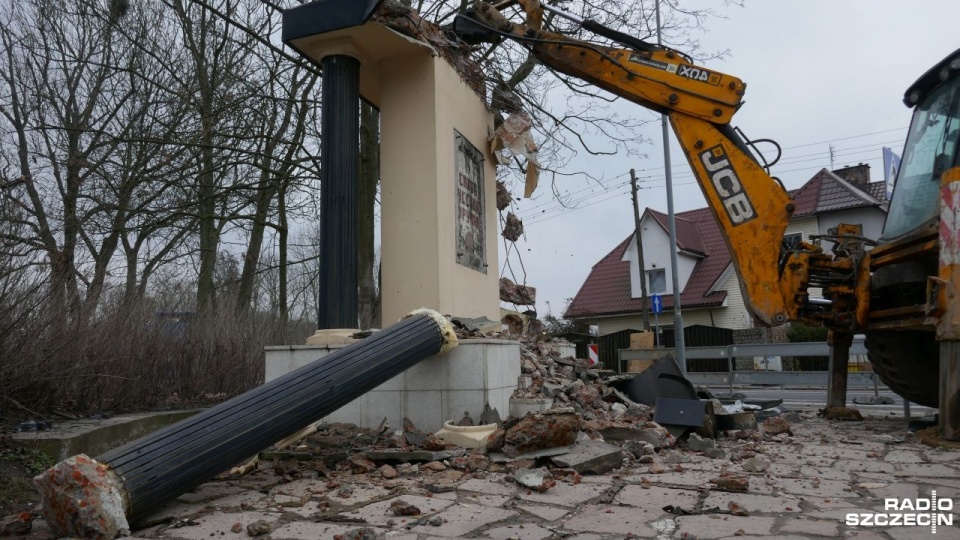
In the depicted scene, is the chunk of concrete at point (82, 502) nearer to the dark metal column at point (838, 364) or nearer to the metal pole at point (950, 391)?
the metal pole at point (950, 391)

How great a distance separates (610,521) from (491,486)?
0.90m

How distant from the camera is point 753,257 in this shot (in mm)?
6871

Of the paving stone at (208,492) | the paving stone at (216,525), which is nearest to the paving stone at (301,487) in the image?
the paving stone at (208,492)

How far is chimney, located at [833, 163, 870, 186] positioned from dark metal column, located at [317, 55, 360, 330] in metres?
26.6

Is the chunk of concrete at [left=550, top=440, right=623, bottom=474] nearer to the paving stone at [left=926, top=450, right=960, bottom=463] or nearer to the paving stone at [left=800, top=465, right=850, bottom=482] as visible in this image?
the paving stone at [left=800, top=465, right=850, bottom=482]

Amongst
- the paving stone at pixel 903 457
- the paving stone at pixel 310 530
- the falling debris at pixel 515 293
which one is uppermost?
the falling debris at pixel 515 293

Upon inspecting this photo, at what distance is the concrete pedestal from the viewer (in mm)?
4984

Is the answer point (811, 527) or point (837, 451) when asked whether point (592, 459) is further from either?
point (837, 451)

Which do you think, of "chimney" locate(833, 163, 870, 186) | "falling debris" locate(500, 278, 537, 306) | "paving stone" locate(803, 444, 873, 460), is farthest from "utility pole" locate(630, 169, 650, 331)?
"paving stone" locate(803, 444, 873, 460)

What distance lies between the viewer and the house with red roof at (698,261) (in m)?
24.7

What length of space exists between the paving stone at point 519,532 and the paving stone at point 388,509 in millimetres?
419

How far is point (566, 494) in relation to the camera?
11.8 feet

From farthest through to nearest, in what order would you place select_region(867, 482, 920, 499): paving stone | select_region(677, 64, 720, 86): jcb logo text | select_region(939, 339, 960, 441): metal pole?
select_region(677, 64, 720, 86): jcb logo text, select_region(939, 339, 960, 441): metal pole, select_region(867, 482, 920, 499): paving stone

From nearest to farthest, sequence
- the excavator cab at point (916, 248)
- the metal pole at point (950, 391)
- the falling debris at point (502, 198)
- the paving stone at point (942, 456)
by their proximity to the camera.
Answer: the paving stone at point (942, 456), the metal pole at point (950, 391), the excavator cab at point (916, 248), the falling debris at point (502, 198)
